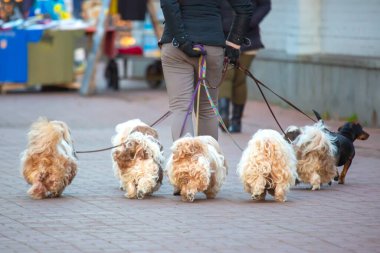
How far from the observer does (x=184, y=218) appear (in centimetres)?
741

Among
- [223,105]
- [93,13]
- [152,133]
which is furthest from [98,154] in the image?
[93,13]

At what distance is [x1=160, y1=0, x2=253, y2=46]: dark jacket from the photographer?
826 cm

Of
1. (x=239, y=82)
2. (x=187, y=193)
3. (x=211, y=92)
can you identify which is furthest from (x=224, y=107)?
(x=187, y=193)

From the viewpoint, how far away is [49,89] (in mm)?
19375

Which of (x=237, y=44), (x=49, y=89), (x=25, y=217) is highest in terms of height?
(x=237, y=44)

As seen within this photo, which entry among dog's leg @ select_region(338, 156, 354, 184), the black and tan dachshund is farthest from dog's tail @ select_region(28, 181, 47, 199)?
dog's leg @ select_region(338, 156, 354, 184)

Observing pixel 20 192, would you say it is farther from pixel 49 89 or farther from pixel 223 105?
pixel 49 89

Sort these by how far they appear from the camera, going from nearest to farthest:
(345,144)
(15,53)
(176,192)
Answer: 1. (176,192)
2. (345,144)
3. (15,53)

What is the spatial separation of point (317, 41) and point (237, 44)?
24.2 feet

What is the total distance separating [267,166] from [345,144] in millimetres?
1426

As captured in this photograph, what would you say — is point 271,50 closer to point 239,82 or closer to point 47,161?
point 239,82

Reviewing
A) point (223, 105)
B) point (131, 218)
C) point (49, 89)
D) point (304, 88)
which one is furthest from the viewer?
point (49, 89)

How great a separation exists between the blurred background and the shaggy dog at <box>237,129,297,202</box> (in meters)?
5.92

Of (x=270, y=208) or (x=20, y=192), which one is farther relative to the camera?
(x=20, y=192)
